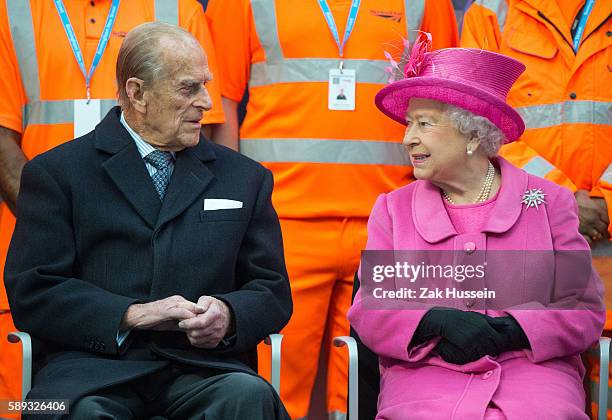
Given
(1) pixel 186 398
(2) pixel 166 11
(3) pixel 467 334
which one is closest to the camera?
(1) pixel 186 398

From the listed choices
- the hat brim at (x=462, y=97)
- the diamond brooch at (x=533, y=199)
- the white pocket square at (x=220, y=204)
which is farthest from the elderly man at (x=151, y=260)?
the diamond brooch at (x=533, y=199)

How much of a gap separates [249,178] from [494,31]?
5.60 feet

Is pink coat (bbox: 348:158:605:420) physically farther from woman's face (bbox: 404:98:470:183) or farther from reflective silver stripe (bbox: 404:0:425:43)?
reflective silver stripe (bbox: 404:0:425:43)

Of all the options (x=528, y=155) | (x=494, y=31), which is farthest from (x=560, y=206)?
(x=494, y=31)

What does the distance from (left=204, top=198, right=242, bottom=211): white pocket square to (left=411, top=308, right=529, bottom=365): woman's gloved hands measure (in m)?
0.78

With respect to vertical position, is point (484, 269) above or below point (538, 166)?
below

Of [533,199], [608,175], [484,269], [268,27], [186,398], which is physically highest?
[268,27]

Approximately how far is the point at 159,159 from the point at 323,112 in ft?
4.08

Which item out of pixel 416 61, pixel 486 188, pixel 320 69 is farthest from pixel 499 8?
pixel 486 188

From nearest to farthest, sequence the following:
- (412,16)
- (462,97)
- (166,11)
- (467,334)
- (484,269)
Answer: (467,334) → (484,269) → (462,97) → (166,11) → (412,16)

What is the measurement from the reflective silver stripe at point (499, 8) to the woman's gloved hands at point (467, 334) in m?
1.81

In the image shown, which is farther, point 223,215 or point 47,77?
point 47,77

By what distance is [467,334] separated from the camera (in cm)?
394

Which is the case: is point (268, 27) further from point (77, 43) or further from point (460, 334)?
point (460, 334)
